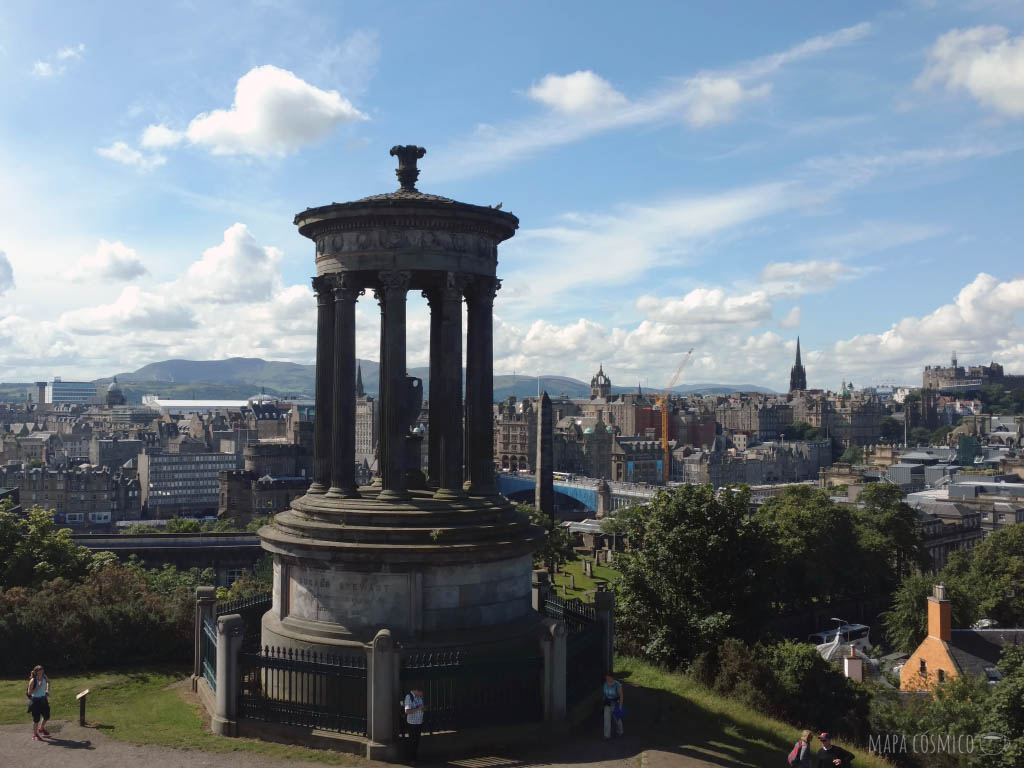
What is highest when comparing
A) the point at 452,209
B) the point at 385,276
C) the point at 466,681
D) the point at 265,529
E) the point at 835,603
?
the point at 452,209

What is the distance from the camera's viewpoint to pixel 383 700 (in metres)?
16.6

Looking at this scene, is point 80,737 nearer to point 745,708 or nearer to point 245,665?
point 245,665

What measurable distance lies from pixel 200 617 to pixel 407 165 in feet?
38.6

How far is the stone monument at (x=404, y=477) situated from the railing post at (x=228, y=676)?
1774mm

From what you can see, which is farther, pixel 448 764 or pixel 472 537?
pixel 472 537

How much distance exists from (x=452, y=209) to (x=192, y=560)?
59.6 metres

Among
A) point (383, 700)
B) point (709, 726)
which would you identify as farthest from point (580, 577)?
point (383, 700)

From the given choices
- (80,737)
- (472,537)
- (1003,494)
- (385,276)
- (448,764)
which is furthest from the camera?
(1003,494)

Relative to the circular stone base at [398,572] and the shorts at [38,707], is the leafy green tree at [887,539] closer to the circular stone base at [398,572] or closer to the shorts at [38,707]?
the circular stone base at [398,572]

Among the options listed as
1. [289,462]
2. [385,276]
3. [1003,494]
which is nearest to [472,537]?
[385,276]

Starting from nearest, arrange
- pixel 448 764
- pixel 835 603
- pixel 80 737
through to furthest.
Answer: pixel 448 764, pixel 80 737, pixel 835 603

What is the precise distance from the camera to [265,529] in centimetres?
2092

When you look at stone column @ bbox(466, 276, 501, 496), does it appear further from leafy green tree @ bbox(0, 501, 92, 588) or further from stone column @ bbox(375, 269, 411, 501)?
leafy green tree @ bbox(0, 501, 92, 588)

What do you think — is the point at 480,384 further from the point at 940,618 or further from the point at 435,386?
the point at 940,618
